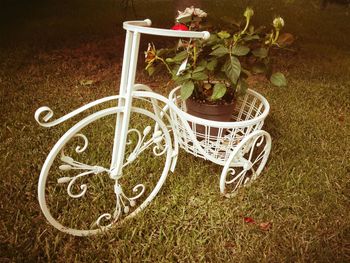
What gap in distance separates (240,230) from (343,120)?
1927mm

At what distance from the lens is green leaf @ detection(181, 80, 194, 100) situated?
1.85 metres

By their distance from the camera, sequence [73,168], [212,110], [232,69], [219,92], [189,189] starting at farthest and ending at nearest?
[189,189] → [212,110] → [219,92] → [232,69] → [73,168]

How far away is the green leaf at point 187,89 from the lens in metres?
1.85

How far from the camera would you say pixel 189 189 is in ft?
7.06

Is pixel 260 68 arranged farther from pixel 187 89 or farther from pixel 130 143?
pixel 130 143

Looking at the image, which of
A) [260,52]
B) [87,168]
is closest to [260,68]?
[260,52]

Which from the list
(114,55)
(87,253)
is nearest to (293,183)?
(87,253)

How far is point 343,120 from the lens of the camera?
3.12 metres

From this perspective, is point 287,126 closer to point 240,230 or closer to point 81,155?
point 240,230

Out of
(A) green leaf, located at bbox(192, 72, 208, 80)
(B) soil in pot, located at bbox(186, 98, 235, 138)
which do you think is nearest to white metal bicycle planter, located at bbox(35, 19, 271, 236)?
(B) soil in pot, located at bbox(186, 98, 235, 138)

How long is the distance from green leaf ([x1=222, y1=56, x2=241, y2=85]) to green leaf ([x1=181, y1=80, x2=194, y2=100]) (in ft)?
0.70

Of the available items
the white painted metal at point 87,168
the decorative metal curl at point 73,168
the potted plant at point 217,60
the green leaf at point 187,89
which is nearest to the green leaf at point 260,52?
the potted plant at point 217,60

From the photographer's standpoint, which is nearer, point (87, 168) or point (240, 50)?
point (87, 168)

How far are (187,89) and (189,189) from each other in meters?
0.71
